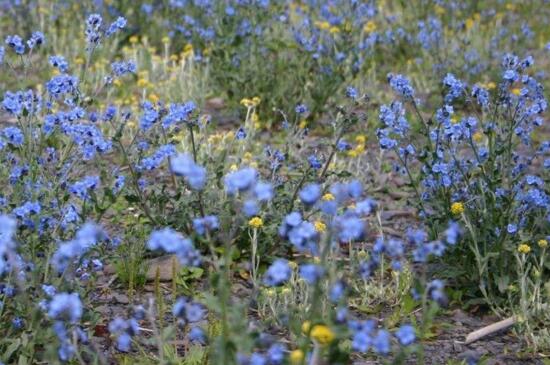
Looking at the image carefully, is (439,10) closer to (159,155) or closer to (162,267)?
(162,267)

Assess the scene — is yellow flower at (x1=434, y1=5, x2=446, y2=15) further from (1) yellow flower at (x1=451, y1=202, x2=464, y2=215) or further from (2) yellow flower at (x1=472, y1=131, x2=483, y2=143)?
(1) yellow flower at (x1=451, y1=202, x2=464, y2=215)

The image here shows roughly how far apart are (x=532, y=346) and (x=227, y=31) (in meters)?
3.58

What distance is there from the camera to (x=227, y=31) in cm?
638

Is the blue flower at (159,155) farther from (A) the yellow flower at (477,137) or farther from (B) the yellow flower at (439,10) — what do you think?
(B) the yellow flower at (439,10)

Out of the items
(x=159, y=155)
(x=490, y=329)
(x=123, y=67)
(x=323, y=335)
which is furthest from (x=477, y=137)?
(x=323, y=335)

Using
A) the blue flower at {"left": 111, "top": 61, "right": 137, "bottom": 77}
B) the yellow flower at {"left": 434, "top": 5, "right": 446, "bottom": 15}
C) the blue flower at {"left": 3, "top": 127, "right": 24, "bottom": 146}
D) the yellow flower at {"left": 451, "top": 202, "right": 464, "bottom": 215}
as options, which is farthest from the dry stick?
the yellow flower at {"left": 434, "top": 5, "right": 446, "bottom": 15}

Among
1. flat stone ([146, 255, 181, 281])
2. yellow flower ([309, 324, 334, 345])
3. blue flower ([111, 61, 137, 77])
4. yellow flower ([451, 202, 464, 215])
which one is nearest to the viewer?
yellow flower ([309, 324, 334, 345])

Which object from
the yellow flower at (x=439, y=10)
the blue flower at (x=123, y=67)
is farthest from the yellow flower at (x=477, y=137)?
the yellow flower at (x=439, y=10)

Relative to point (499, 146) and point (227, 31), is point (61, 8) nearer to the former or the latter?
point (227, 31)

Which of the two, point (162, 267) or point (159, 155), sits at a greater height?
point (159, 155)

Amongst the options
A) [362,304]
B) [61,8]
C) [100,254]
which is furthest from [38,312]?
[61,8]

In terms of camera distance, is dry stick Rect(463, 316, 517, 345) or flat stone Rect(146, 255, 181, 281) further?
flat stone Rect(146, 255, 181, 281)

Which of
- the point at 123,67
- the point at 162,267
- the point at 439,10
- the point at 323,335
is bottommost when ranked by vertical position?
the point at 323,335

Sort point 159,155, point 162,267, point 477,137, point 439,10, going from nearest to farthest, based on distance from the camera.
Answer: point 159,155
point 162,267
point 477,137
point 439,10
